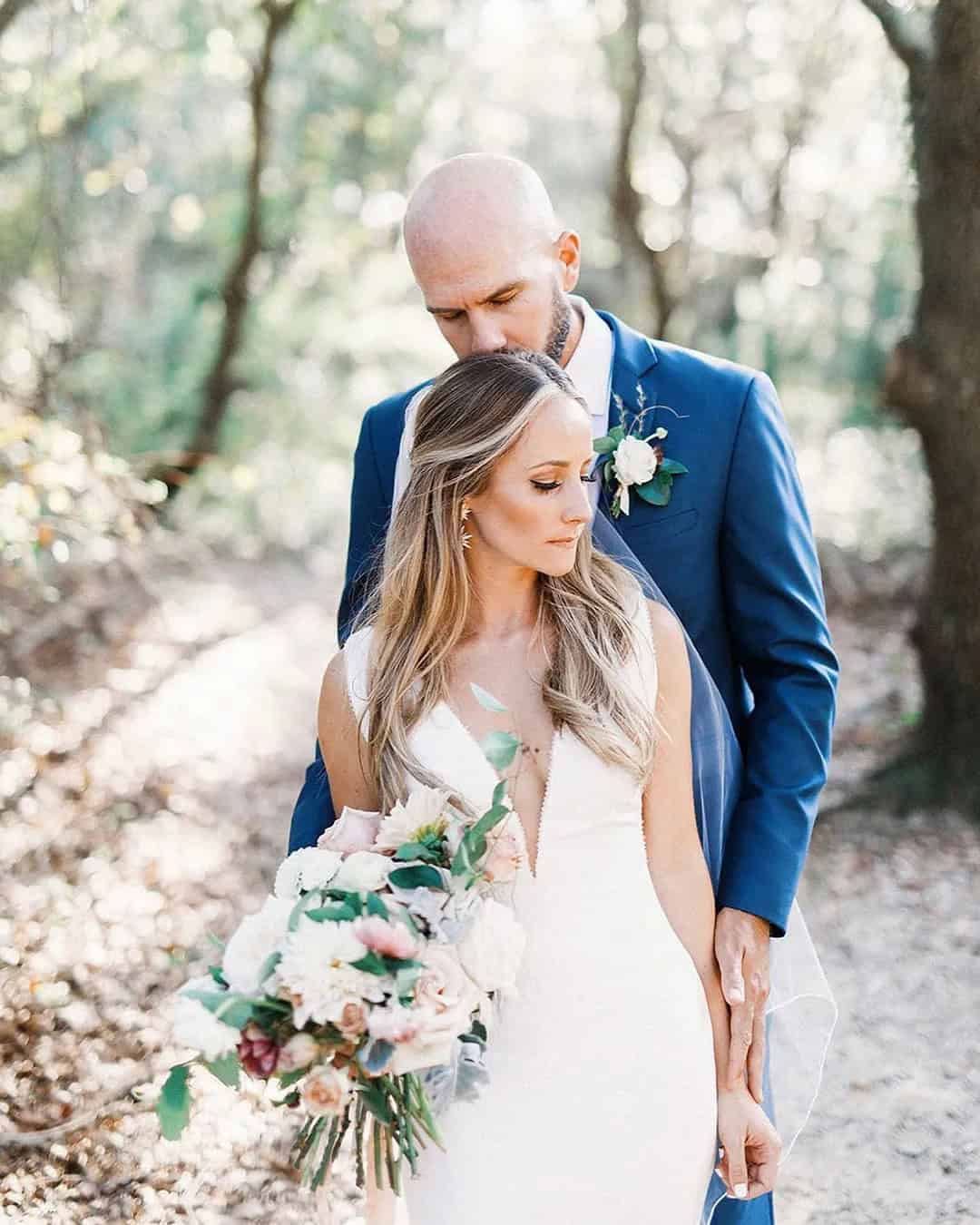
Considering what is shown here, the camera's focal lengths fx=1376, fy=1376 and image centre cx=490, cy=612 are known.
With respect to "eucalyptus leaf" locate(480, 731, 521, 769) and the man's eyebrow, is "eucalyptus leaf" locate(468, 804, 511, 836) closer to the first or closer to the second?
"eucalyptus leaf" locate(480, 731, 521, 769)

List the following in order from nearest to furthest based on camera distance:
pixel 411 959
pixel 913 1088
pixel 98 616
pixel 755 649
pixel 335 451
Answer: pixel 411 959
pixel 755 649
pixel 913 1088
pixel 98 616
pixel 335 451

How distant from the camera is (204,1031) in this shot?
184cm

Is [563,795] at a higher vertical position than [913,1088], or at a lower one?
higher

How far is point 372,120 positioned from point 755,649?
9652mm

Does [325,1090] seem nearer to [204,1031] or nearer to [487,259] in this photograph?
[204,1031]

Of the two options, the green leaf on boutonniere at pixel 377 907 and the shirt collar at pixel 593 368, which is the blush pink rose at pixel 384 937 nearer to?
the green leaf on boutonniere at pixel 377 907

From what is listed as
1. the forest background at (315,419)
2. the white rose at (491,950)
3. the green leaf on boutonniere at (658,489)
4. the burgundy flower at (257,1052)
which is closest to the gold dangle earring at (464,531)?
the green leaf on boutonniere at (658,489)

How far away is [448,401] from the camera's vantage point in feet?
8.13

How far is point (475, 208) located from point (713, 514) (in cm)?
77

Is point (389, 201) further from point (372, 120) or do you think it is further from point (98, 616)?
point (98, 616)

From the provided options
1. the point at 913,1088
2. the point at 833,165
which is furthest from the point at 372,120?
the point at 913,1088

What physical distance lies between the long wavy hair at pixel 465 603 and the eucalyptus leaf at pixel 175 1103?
60 cm

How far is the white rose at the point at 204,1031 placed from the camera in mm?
1832

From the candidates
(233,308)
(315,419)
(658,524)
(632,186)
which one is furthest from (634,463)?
(233,308)
